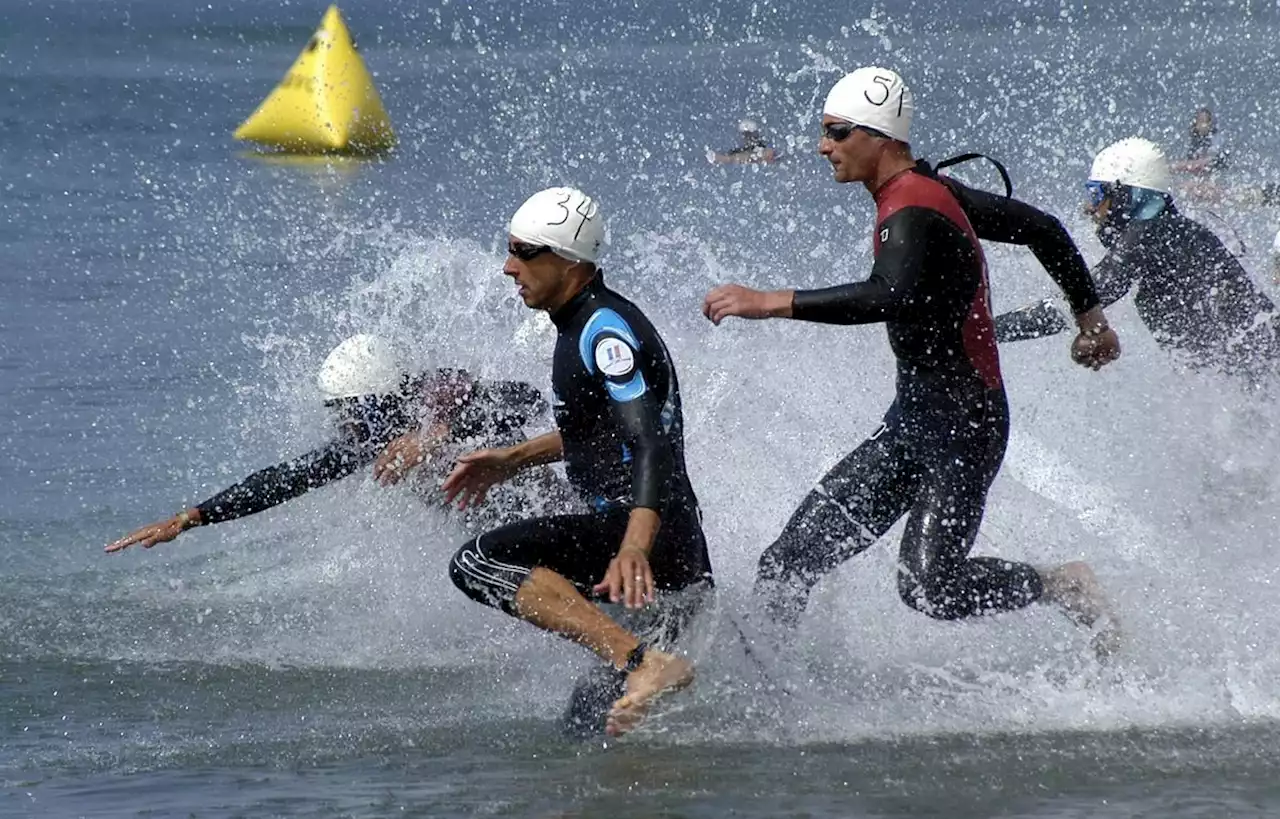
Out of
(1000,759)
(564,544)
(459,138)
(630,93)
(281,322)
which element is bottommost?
(1000,759)

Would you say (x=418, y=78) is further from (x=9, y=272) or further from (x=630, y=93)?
(x=9, y=272)

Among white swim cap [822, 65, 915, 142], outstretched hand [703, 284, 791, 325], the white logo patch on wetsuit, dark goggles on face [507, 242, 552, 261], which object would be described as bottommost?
the white logo patch on wetsuit

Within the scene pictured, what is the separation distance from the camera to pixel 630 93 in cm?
4325

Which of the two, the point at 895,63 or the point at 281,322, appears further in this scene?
the point at 895,63

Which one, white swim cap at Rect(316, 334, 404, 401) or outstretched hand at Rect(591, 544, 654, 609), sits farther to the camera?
white swim cap at Rect(316, 334, 404, 401)

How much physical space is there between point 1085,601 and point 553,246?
7.88 feet

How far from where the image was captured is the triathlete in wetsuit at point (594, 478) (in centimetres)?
629

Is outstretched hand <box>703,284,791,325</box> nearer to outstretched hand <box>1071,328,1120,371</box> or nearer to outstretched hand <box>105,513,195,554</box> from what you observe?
outstretched hand <box>1071,328,1120,371</box>

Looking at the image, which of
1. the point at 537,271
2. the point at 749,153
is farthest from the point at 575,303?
the point at 749,153

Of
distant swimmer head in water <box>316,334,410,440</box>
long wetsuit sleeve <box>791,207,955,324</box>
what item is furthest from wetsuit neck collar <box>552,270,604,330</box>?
distant swimmer head in water <box>316,334,410,440</box>

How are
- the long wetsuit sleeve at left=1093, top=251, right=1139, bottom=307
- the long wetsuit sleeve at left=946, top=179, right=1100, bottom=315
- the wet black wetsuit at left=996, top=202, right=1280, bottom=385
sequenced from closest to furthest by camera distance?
the long wetsuit sleeve at left=946, top=179, right=1100, bottom=315, the long wetsuit sleeve at left=1093, top=251, right=1139, bottom=307, the wet black wetsuit at left=996, top=202, right=1280, bottom=385

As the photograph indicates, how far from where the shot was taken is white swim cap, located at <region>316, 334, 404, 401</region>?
831cm

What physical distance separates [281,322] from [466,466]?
1121 centimetres

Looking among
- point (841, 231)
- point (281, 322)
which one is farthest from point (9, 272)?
point (841, 231)
